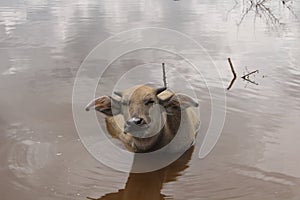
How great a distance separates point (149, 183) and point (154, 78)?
3945 mm

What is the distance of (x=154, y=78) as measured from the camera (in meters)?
8.65

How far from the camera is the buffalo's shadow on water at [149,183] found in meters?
4.63

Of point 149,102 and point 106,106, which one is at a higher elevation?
point 149,102

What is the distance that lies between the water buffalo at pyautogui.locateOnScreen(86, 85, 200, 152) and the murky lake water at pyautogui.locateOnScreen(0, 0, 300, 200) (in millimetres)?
356

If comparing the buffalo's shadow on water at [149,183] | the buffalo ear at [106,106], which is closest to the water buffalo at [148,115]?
the buffalo ear at [106,106]

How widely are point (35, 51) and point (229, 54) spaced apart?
184 inches

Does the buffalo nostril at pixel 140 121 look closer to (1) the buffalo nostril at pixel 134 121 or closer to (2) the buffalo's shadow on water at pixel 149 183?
(1) the buffalo nostril at pixel 134 121

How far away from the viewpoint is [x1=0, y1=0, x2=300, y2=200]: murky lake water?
15.6 feet

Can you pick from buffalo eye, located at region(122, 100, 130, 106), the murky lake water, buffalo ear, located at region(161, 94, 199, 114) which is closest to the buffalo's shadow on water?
the murky lake water

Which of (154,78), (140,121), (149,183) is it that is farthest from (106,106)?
(154,78)

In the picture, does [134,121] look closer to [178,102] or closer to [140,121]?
[140,121]

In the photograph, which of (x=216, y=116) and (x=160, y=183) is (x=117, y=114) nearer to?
(x=160, y=183)

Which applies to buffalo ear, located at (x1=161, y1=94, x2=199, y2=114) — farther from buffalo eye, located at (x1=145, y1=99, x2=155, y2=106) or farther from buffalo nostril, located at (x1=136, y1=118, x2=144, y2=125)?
buffalo nostril, located at (x1=136, y1=118, x2=144, y2=125)

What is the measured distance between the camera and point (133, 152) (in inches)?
212
